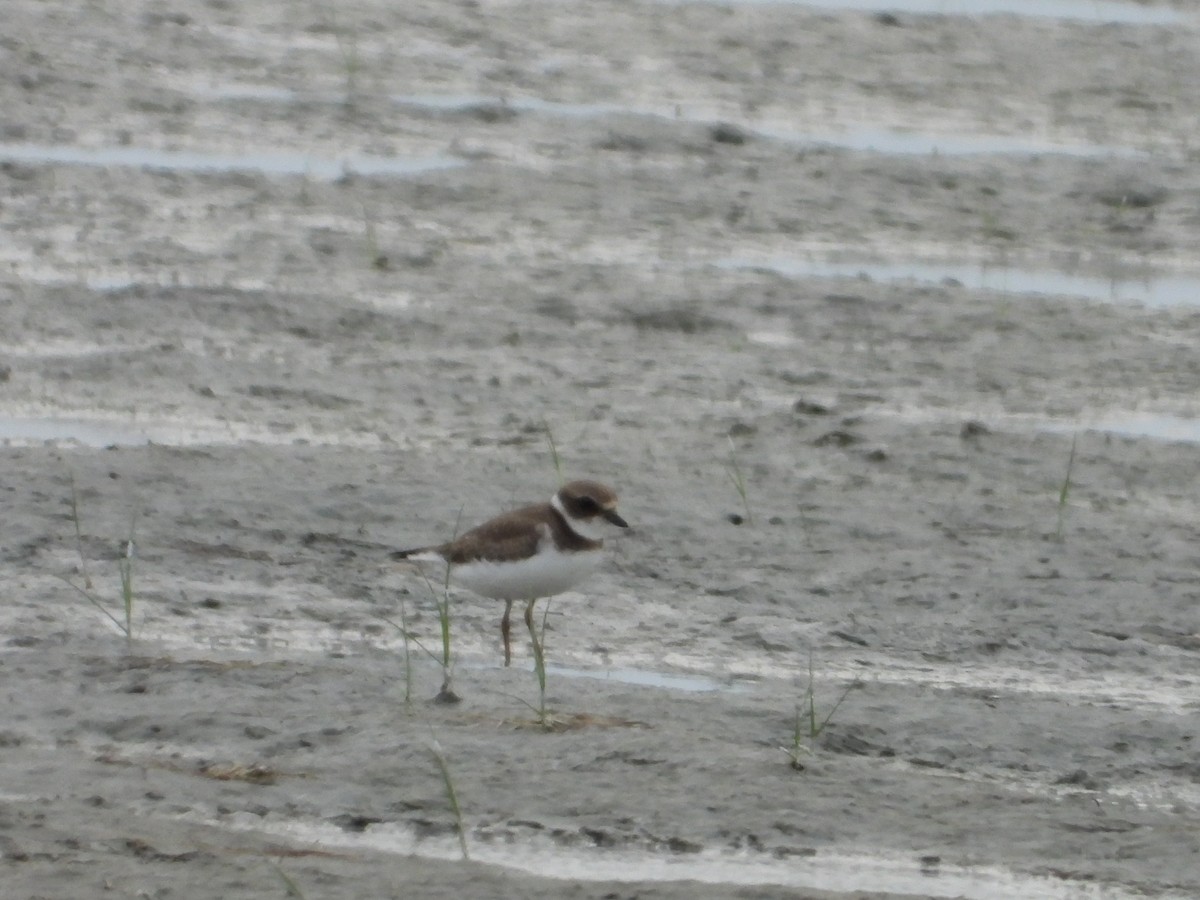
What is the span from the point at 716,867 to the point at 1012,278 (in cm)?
589

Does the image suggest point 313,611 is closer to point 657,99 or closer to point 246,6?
point 657,99

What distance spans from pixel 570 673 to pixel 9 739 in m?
1.55

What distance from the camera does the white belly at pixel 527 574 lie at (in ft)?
21.3

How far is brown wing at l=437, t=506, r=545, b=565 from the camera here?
6574 mm

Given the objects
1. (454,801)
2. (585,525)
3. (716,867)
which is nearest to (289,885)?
(454,801)

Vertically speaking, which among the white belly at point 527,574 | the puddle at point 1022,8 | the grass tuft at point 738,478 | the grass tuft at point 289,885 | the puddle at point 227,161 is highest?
the puddle at point 1022,8

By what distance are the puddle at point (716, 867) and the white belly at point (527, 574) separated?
59.0 inches

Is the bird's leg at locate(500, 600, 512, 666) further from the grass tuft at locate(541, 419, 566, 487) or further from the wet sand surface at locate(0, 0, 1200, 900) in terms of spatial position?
the grass tuft at locate(541, 419, 566, 487)

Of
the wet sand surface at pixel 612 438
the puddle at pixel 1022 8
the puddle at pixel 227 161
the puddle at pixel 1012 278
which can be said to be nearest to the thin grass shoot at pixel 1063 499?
the wet sand surface at pixel 612 438

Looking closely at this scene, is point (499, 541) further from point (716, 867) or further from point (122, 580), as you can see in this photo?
point (716, 867)

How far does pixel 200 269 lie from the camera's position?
32.7 feet

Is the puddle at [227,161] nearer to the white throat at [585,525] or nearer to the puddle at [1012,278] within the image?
the puddle at [1012,278]

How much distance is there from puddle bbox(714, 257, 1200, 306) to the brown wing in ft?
12.5

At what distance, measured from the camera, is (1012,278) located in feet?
34.2
